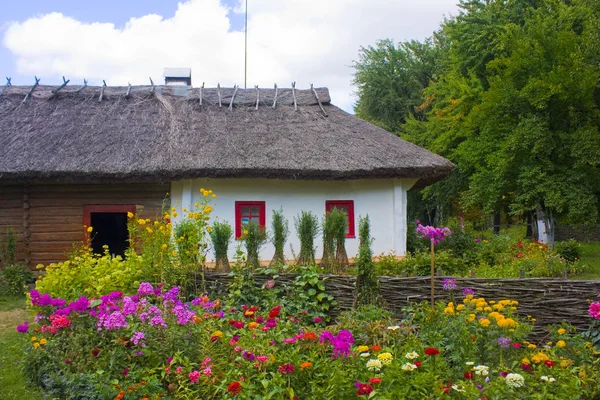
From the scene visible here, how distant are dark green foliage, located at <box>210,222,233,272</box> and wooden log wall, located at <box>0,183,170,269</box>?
319 cm

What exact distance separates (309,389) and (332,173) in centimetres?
766

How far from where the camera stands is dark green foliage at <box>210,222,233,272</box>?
353 inches

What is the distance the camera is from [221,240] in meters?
9.09

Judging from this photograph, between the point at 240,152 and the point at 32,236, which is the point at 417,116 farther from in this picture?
the point at 32,236

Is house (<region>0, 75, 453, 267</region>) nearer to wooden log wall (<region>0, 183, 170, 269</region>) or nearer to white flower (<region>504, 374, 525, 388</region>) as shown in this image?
wooden log wall (<region>0, 183, 170, 269</region>)

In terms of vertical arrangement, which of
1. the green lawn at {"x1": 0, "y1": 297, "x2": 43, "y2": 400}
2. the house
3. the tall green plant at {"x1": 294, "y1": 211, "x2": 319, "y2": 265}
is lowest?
the green lawn at {"x1": 0, "y1": 297, "x2": 43, "y2": 400}

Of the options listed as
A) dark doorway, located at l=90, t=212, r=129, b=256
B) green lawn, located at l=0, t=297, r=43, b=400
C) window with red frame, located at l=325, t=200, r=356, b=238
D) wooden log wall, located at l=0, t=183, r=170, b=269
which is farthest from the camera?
dark doorway, located at l=90, t=212, r=129, b=256

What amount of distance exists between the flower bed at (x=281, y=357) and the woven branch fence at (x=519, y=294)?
0.93 meters

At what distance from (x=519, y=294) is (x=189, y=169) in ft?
22.7

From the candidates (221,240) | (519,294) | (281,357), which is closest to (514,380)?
(281,357)

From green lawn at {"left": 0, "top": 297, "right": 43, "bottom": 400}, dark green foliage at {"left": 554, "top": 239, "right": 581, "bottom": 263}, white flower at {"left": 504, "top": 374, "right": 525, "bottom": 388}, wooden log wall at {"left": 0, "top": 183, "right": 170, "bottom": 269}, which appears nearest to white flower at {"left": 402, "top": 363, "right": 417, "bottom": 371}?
white flower at {"left": 504, "top": 374, "right": 525, "bottom": 388}

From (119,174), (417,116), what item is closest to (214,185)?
(119,174)

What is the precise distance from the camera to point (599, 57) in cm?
1385

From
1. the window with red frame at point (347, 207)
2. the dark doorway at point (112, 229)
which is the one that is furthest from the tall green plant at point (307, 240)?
the dark doorway at point (112, 229)
